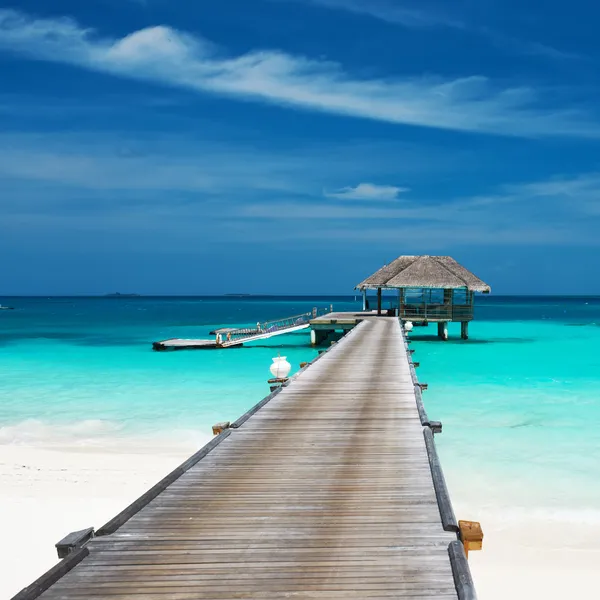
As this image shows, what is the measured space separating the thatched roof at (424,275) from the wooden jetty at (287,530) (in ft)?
79.5

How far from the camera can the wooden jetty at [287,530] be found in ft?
12.5

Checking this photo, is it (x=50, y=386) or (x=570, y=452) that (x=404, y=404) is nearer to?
(x=570, y=452)

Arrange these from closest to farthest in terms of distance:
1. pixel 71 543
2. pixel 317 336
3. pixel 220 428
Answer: pixel 71 543 < pixel 220 428 < pixel 317 336

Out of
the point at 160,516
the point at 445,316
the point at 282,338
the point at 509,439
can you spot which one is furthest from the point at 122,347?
the point at 160,516

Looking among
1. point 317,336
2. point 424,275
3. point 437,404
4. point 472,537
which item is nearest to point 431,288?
point 424,275

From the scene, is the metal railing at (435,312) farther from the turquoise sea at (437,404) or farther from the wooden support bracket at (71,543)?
the wooden support bracket at (71,543)

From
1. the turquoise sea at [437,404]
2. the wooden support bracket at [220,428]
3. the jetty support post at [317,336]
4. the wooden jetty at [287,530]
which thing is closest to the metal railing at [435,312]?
the turquoise sea at [437,404]

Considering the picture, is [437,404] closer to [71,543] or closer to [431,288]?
[71,543]

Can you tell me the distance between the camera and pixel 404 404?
979cm

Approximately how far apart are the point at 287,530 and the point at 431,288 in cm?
2786

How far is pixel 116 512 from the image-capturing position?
880cm

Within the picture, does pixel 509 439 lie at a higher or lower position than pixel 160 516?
lower

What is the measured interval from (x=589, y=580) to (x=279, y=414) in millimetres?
4556

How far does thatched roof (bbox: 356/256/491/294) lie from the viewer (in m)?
31.7
